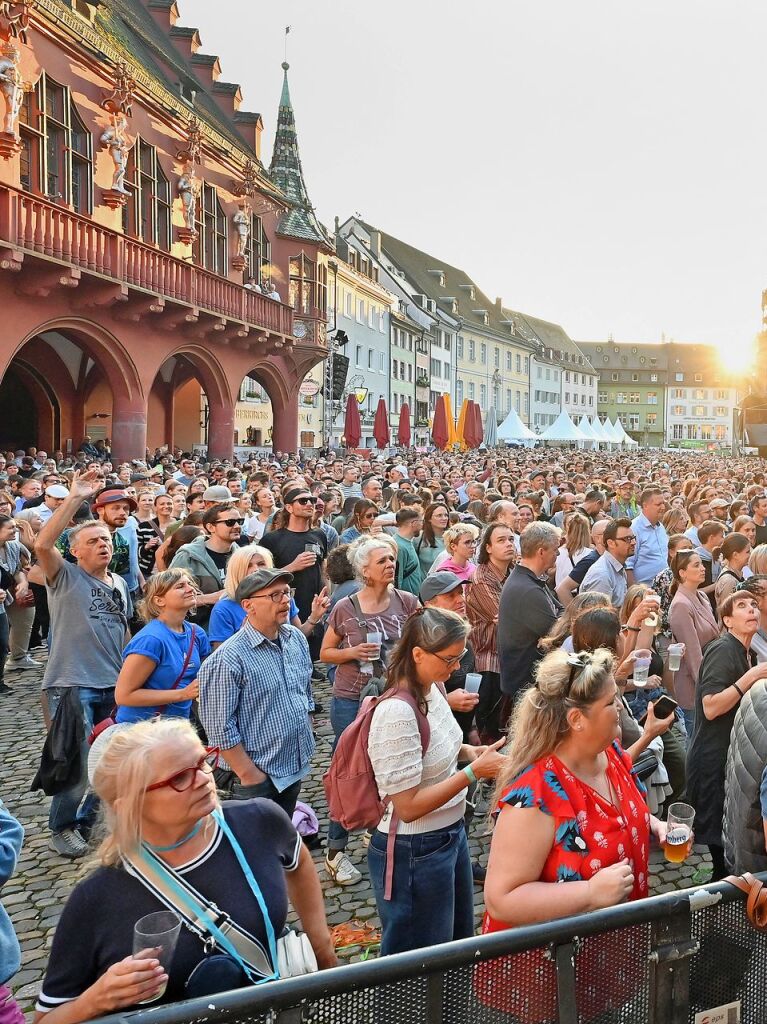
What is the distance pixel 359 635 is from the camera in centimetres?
496

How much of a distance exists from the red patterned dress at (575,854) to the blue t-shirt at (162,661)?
96.3 inches

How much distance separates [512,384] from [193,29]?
178ft

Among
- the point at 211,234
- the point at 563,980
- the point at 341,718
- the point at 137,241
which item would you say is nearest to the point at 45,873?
the point at 341,718

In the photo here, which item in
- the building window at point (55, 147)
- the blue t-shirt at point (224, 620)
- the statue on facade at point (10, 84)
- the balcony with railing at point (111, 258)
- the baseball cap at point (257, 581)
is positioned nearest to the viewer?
the baseball cap at point (257, 581)

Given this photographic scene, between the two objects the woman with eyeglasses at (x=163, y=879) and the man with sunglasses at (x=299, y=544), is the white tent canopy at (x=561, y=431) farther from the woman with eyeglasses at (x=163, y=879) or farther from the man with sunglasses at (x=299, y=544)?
the woman with eyeglasses at (x=163, y=879)

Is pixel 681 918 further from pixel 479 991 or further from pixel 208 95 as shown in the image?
pixel 208 95

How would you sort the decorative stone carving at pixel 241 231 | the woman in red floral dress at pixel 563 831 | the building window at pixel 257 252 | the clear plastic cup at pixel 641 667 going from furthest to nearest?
the building window at pixel 257 252, the decorative stone carving at pixel 241 231, the clear plastic cup at pixel 641 667, the woman in red floral dress at pixel 563 831

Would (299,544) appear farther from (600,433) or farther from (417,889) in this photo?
(600,433)

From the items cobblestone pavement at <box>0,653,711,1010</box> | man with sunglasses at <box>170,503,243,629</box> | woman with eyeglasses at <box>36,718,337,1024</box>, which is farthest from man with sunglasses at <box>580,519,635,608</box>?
woman with eyeglasses at <box>36,718,337,1024</box>

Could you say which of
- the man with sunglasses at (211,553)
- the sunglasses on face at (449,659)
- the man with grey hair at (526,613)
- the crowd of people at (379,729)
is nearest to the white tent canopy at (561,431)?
the crowd of people at (379,729)

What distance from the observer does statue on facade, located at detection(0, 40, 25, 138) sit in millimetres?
14461

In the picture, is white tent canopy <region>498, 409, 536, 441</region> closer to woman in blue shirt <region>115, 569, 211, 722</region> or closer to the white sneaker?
the white sneaker

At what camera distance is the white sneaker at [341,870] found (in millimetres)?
4812

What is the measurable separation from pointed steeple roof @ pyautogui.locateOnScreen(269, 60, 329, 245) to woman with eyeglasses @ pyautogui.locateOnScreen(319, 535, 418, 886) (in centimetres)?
2771
